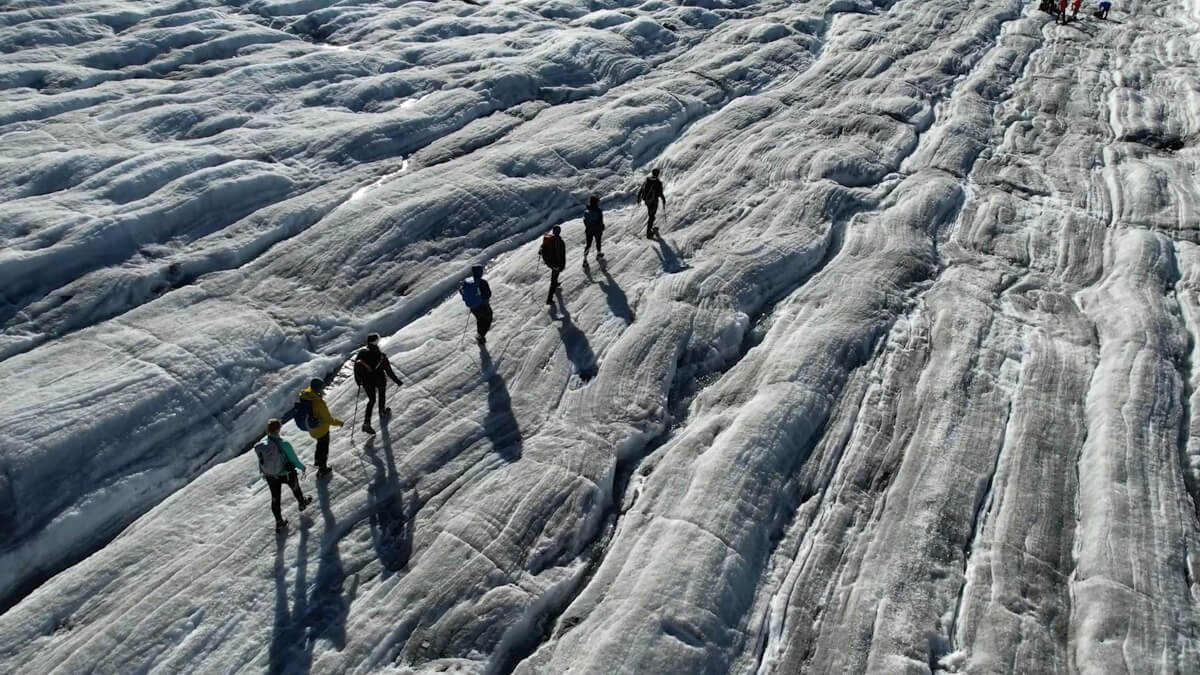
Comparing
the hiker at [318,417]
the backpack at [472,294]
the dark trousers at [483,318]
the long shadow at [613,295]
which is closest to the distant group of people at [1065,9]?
the long shadow at [613,295]

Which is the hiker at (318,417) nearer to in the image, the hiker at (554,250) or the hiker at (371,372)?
the hiker at (371,372)

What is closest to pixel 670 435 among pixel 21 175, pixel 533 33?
pixel 21 175

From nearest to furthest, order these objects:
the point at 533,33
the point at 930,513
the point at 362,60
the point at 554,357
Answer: the point at 930,513 < the point at 554,357 < the point at 362,60 < the point at 533,33

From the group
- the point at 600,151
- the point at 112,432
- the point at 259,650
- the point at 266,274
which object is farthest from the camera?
the point at 600,151

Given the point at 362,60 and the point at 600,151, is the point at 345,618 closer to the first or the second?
the point at 600,151

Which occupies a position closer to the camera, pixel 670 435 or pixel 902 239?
pixel 670 435
